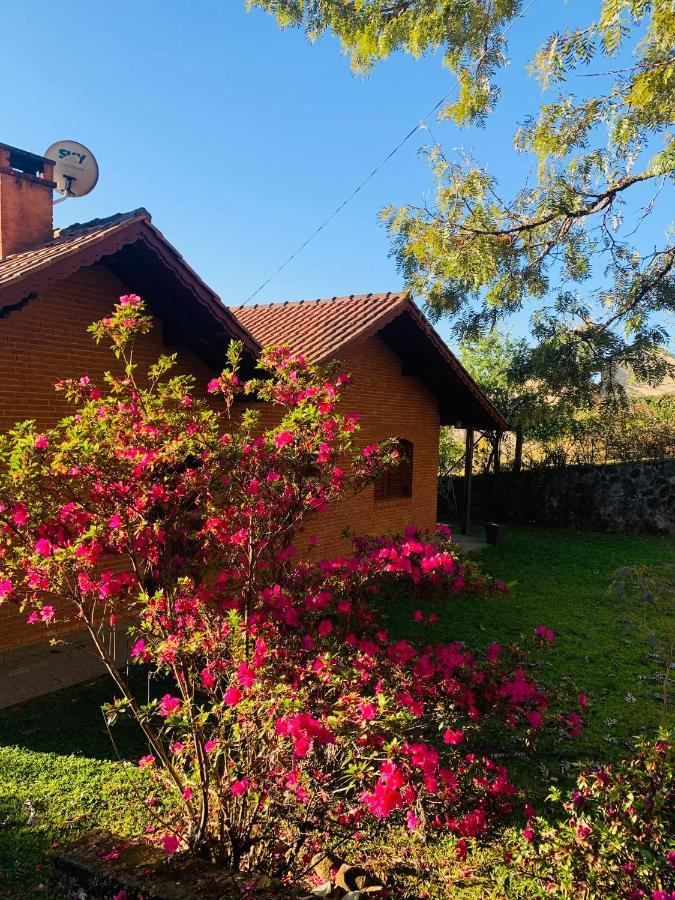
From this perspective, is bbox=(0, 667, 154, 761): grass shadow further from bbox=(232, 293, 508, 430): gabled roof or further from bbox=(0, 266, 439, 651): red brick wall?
bbox=(232, 293, 508, 430): gabled roof

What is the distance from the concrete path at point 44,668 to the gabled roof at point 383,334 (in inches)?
192

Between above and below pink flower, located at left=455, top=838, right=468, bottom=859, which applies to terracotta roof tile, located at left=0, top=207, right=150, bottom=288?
above

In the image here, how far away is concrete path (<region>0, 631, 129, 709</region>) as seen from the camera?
543cm

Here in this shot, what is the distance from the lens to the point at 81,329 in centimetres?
691

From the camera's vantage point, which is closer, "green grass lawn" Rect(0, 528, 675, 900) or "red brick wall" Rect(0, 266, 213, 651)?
"green grass lawn" Rect(0, 528, 675, 900)

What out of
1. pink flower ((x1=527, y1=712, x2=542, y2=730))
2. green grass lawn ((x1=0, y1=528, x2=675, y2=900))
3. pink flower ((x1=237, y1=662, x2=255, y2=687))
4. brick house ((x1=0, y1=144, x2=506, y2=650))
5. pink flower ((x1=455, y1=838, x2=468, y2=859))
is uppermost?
brick house ((x1=0, y1=144, x2=506, y2=650))

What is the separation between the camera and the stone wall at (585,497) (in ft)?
51.6

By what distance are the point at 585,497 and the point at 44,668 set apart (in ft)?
47.9

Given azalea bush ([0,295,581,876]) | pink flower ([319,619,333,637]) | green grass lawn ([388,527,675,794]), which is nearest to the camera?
azalea bush ([0,295,581,876])

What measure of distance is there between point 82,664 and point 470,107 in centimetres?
770

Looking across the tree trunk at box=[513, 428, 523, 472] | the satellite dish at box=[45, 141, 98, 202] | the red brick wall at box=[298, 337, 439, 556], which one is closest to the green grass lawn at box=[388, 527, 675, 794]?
the red brick wall at box=[298, 337, 439, 556]

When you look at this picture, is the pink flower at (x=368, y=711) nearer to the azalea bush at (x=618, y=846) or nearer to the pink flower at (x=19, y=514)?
the azalea bush at (x=618, y=846)

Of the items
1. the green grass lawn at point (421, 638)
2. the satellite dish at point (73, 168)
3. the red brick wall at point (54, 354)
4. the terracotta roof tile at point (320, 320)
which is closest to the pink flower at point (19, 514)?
the green grass lawn at point (421, 638)

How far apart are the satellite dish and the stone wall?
41.7 feet
